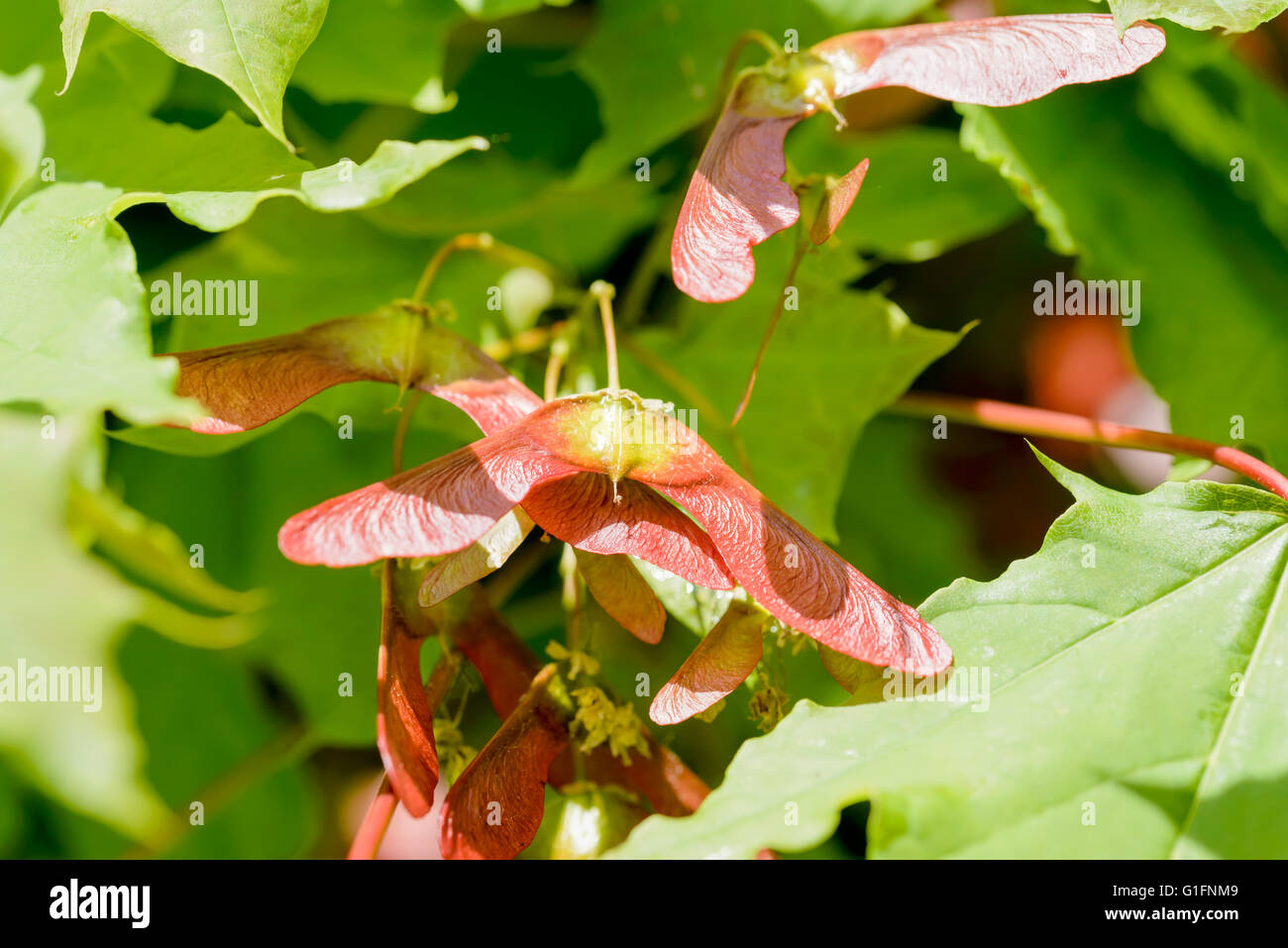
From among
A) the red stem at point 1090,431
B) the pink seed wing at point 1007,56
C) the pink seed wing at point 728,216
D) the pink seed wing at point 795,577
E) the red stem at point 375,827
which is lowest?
the red stem at point 375,827


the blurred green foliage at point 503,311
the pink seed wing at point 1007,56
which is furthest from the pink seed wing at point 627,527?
the pink seed wing at point 1007,56

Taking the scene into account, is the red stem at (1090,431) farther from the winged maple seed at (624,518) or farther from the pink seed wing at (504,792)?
the pink seed wing at (504,792)

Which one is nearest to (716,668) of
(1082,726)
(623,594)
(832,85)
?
(623,594)

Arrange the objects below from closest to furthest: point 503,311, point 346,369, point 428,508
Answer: point 428,508, point 346,369, point 503,311

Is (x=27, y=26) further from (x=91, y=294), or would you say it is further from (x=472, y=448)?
(x=472, y=448)

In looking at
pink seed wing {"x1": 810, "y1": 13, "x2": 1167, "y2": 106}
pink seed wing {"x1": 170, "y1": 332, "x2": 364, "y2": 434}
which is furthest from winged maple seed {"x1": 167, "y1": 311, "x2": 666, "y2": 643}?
pink seed wing {"x1": 810, "y1": 13, "x2": 1167, "y2": 106}

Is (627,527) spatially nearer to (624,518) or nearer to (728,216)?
(624,518)

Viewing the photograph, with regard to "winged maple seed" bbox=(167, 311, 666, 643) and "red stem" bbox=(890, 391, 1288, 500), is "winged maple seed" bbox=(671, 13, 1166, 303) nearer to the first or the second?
"winged maple seed" bbox=(167, 311, 666, 643)
